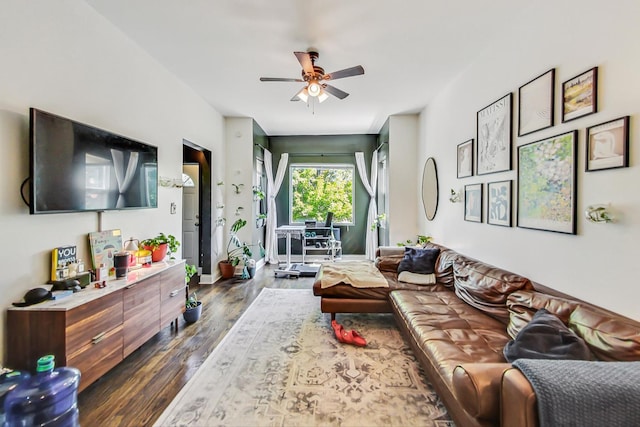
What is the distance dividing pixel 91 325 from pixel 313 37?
9.63ft

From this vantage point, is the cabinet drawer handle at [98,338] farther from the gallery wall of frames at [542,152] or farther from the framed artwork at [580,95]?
the framed artwork at [580,95]

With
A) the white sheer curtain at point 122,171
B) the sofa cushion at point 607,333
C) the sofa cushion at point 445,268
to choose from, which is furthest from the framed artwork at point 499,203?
the white sheer curtain at point 122,171

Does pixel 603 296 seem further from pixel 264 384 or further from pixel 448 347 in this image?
pixel 264 384

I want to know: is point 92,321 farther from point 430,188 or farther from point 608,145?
point 430,188

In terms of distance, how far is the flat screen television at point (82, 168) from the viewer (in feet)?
5.70

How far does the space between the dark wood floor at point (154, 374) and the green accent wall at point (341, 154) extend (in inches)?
138

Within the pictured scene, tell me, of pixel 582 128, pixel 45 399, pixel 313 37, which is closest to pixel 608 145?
pixel 582 128

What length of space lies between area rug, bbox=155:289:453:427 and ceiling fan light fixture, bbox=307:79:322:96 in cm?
256

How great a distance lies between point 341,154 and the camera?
21.7 feet

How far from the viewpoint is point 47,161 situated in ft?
5.86

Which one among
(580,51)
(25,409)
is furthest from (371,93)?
(25,409)

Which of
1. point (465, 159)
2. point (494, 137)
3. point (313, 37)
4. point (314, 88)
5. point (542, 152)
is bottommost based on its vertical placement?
point (542, 152)

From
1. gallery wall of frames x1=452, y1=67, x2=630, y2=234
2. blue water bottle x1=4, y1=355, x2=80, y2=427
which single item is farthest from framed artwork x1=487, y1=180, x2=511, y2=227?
blue water bottle x1=4, y1=355, x2=80, y2=427

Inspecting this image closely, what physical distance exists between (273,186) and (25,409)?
5.31 meters
